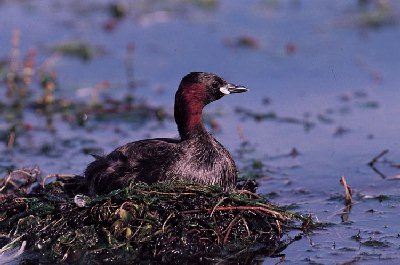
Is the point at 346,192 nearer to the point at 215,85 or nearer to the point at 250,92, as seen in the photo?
the point at 215,85

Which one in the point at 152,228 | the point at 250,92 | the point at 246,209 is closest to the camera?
the point at 152,228

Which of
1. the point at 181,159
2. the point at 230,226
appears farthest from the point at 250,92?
the point at 230,226

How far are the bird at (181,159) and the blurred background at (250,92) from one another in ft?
3.29

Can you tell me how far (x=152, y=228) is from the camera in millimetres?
7762

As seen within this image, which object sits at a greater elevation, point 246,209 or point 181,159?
point 181,159

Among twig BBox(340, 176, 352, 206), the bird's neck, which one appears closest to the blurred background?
twig BBox(340, 176, 352, 206)

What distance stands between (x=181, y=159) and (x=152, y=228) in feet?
2.82

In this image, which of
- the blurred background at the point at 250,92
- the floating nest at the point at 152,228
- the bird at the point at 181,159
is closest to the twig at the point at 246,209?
the floating nest at the point at 152,228

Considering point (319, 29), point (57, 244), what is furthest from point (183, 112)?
point (319, 29)

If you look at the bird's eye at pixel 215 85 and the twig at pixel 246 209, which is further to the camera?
the bird's eye at pixel 215 85

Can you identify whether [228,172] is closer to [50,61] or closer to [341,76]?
[341,76]

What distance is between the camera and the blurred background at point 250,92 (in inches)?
374

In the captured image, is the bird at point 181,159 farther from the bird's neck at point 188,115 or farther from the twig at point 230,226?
the twig at point 230,226

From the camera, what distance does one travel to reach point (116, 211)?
7.74 metres
